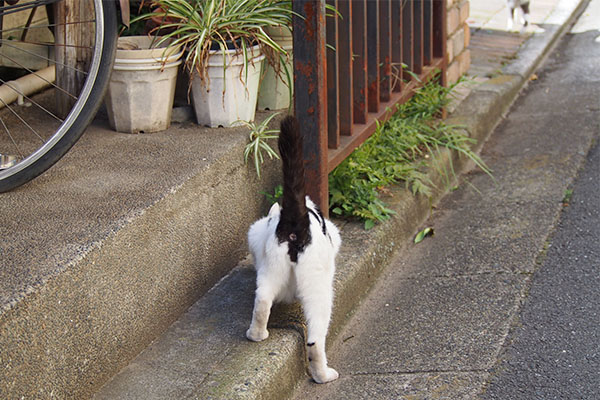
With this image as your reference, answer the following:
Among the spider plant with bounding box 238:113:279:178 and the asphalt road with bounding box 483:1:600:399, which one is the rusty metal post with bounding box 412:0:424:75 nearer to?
the asphalt road with bounding box 483:1:600:399

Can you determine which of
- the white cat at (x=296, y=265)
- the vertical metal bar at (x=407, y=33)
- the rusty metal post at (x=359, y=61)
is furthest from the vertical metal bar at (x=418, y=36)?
the white cat at (x=296, y=265)

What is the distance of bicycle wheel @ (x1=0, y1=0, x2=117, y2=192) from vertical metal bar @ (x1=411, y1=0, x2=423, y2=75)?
1.82m

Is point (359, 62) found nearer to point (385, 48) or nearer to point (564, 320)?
point (385, 48)

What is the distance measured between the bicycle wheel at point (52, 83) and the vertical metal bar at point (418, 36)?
1.82 meters

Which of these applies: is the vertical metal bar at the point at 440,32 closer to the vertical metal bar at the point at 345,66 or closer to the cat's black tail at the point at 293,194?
the vertical metal bar at the point at 345,66

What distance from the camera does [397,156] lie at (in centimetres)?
390

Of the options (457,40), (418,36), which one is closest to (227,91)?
(418,36)

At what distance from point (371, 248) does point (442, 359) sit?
0.67m

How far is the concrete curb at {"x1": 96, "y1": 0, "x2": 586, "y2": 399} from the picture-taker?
7.27ft

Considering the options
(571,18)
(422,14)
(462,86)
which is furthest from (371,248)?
(571,18)

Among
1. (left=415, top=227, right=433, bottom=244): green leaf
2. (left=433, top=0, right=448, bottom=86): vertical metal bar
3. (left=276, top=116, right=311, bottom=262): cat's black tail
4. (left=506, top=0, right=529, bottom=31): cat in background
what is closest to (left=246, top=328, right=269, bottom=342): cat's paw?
(left=276, top=116, right=311, bottom=262): cat's black tail

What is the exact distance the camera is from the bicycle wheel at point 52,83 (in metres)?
2.56

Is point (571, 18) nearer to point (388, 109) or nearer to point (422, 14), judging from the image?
point (422, 14)

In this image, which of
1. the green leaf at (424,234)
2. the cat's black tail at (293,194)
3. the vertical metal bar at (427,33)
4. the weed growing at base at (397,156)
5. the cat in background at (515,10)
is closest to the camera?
the cat's black tail at (293,194)
